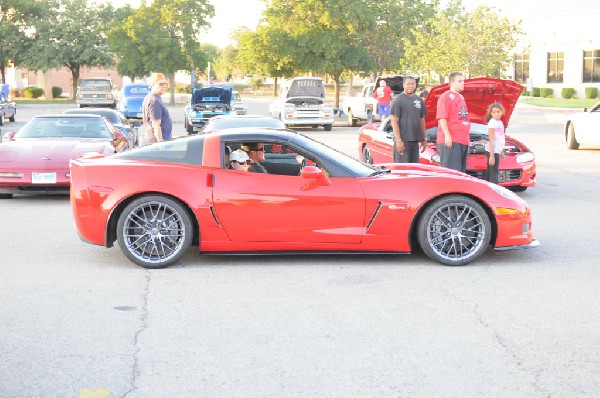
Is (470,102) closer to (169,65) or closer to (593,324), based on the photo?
(593,324)

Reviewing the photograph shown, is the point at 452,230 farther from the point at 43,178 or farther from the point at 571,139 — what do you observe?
the point at 571,139

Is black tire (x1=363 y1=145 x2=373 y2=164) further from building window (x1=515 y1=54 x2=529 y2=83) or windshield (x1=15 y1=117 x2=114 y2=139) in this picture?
building window (x1=515 y1=54 x2=529 y2=83)

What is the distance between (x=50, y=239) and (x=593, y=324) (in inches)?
235

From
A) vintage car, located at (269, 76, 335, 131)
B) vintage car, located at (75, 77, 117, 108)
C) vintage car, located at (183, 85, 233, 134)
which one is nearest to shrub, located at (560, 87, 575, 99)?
vintage car, located at (75, 77, 117, 108)

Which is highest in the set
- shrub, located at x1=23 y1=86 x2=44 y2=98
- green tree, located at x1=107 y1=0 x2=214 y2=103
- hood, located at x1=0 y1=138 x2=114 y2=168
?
green tree, located at x1=107 y1=0 x2=214 y2=103

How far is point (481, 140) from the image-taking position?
45.6 feet

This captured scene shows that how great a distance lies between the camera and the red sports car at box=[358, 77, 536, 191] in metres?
13.3

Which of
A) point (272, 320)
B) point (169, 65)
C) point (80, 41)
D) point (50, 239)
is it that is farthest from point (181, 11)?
point (272, 320)

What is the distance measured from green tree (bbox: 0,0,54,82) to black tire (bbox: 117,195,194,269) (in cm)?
7259

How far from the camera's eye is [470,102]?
14.4 m

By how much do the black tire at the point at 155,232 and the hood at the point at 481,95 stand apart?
21.1ft

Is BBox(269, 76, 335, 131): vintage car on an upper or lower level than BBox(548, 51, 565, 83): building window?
lower

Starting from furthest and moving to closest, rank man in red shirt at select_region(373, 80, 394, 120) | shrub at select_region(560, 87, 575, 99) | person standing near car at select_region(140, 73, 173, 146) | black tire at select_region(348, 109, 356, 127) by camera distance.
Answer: shrub at select_region(560, 87, 575, 99)
black tire at select_region(348, 109, 356, 127)
man in red shirt at select_region(373, 80, 394, 120)
person standing near car at select_region(140, 73, 173, 146)

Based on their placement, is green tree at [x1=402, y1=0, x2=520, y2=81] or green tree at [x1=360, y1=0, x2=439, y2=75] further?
green tree at [x1=360, y1=0, x2=439, y2=75]
